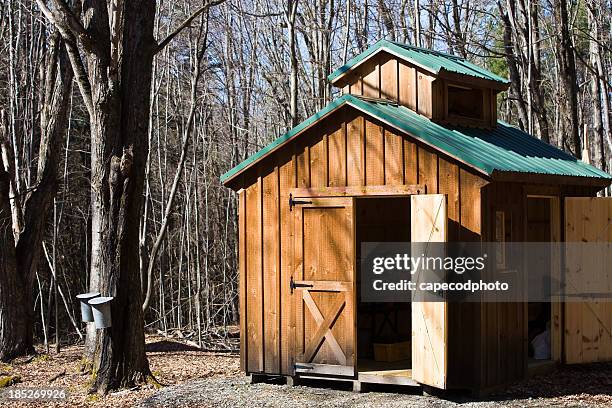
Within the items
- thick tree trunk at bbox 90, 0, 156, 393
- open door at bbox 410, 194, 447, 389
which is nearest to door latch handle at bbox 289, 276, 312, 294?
open door at bbox 410, 194, 447, 389

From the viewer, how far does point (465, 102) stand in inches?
426

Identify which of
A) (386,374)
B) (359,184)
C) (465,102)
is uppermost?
(465,102)

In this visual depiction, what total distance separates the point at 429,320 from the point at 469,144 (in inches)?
85.0

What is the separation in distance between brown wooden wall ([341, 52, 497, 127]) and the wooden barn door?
69.3 inches

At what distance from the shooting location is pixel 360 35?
20.1 metres

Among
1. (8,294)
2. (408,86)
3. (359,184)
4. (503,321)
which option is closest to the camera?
(503,321)

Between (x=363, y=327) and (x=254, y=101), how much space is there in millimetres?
13149

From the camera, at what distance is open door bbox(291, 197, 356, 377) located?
9.38 meters

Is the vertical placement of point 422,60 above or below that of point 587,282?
above

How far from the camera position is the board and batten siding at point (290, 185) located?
29.4ft

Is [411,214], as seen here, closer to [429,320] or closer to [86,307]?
[429,320]

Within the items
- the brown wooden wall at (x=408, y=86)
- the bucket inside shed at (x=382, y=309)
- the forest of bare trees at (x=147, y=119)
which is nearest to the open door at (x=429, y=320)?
the brown wooden wall at (x=408, y=86)

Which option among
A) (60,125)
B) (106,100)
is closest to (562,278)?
(106,100)

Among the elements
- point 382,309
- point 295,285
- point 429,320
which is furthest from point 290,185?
point 382,309
